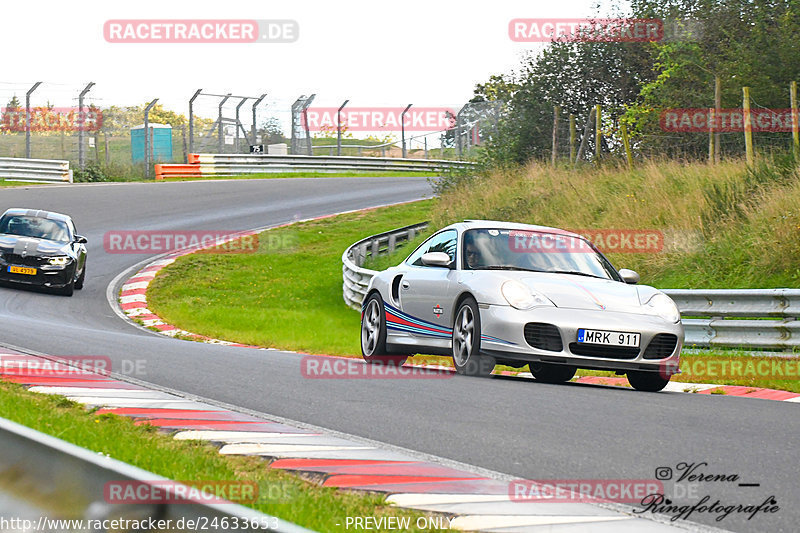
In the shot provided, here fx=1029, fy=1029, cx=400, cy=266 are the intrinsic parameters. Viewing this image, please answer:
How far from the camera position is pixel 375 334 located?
10766 mm

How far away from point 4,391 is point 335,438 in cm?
281

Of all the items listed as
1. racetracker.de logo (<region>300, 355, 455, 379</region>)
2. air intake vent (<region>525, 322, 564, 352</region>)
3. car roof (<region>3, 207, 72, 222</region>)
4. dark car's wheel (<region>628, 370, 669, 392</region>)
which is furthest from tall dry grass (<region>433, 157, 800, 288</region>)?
car roof (<region>3, 207, 72, 222</region>)

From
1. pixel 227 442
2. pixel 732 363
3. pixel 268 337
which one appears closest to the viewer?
pixel 227 442

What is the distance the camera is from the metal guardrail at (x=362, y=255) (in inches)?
726

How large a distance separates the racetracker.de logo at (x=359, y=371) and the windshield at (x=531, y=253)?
111 centimetres

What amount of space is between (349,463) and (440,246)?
548 cm

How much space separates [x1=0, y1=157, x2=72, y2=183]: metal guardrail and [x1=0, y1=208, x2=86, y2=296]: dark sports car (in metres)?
16.1

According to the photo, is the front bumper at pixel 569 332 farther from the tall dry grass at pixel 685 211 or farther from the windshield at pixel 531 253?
the tall dry grass at pixel 685 211

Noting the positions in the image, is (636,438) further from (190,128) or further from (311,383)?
(190,128)

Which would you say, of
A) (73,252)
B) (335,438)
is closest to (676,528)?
(335,438)

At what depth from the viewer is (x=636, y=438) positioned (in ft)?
19.8

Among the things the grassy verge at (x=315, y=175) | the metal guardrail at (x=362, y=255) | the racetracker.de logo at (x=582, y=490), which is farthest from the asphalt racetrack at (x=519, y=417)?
the grassy verge at (x=315, y=175)

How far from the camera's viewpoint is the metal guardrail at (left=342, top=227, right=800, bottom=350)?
11820 millimetres

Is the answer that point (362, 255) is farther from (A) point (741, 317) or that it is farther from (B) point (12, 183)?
(B) point (12, 183)
